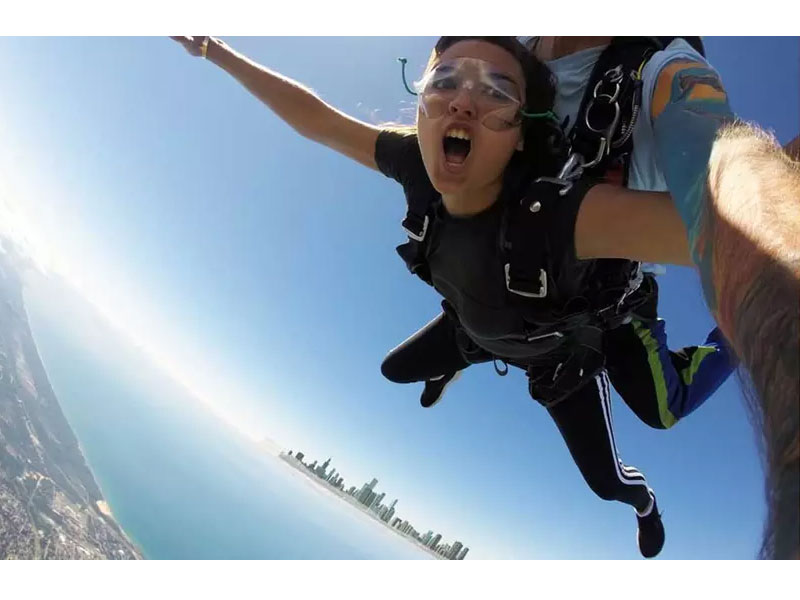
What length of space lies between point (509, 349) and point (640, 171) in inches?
30.1

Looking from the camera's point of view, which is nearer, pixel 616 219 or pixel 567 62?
pixel 616 219

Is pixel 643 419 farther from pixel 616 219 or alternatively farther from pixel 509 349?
pixel 616 219

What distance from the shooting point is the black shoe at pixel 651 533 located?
2.78 m

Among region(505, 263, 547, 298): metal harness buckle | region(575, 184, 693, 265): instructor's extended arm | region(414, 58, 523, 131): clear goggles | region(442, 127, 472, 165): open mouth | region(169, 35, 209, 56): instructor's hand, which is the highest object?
region(169, 35, 209, 56): instructor's hand

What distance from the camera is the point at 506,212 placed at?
144 centimetres

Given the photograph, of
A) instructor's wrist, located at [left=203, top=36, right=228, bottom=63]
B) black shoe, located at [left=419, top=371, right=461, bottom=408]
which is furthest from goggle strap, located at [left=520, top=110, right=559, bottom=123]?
black shoe, located at [left=419, top=371, right=461, bottom=408]

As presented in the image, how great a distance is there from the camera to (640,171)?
1.40 m

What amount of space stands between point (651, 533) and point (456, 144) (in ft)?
8.00

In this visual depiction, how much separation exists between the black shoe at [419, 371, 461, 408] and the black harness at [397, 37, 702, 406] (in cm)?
135

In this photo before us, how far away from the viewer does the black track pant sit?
2.33 meters

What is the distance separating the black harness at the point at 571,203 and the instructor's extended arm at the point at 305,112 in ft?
1.26

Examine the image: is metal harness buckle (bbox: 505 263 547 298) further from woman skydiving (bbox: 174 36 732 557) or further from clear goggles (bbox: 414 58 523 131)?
clear goggles (bbox: 414 58 523 131)
